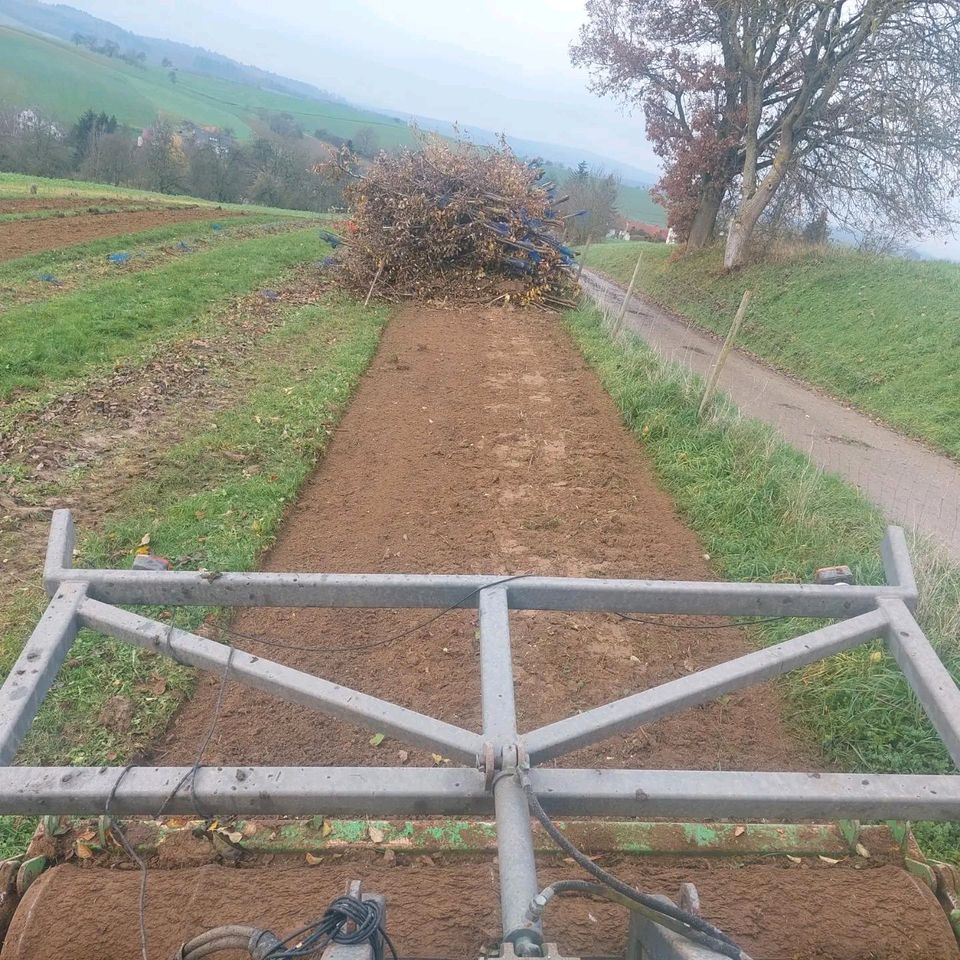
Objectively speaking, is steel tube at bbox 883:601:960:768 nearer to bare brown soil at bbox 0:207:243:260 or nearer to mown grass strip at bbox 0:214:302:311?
mown grass strip at bbox 0:214:302:311

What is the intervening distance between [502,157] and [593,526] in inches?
588

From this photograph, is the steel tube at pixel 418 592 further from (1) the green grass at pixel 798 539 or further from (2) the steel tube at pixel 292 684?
(1) the green grass at pixel 798 539

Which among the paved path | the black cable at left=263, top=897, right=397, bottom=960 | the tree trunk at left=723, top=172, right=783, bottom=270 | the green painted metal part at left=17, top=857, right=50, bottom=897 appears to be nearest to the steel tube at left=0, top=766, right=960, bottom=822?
the black cable at left=263, top=897, right=397, bottom=960

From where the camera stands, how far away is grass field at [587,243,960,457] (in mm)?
11617

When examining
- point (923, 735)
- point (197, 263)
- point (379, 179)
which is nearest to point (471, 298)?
point (379, 179)

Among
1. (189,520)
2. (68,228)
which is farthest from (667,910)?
(68,228)

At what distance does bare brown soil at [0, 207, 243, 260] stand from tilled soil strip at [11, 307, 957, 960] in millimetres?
11323

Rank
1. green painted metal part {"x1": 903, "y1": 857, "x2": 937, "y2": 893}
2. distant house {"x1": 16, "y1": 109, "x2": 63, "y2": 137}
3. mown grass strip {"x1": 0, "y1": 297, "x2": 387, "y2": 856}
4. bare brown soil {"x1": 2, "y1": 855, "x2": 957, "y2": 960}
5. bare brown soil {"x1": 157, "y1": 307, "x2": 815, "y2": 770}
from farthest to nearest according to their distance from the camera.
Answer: distant house {"x1": 16, "y1": 109, "x2": 63, "y2": 137} → bare brown soil {"x1": 157, "y1": 307, "x2": 815, "y2": 770} → mown grass strip {"x1": 0, "y1": 297, "x2": 387, "y2": 856} → green painted metal part {"x1": 903, "y1": 857, "x2": 937, "y2": 893} → bare brown soil {"x1": 2, "y1": 855, "x2": 957, "y2": 960}

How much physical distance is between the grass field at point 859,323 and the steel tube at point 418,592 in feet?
30.5

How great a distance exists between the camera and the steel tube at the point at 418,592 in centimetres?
239

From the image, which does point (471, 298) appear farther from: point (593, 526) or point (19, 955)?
point (19, 955)

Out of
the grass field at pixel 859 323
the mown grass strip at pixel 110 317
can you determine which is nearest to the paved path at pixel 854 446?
the grass field at pixel 859 323

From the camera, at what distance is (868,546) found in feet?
17.9

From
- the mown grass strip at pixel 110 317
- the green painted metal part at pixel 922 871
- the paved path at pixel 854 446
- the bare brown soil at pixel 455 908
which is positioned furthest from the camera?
the mown grass strip at pixel 110 317
